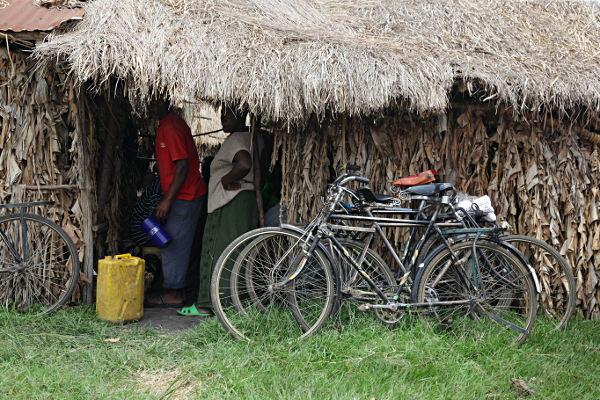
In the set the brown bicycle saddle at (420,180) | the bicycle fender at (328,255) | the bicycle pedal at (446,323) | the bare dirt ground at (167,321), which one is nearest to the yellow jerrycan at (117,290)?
the bare dirt ground at (167,321)

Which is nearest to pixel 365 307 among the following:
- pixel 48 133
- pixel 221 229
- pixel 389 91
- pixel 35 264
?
pixel 221 229

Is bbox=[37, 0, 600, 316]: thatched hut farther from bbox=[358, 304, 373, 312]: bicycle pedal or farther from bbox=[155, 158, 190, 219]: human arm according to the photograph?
bbox=[358, 304, 373, 312]: bicycle pedal

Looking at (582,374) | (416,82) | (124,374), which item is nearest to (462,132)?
(416,82)

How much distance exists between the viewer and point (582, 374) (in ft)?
12.6

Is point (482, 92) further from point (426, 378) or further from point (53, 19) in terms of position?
point (53, 19)

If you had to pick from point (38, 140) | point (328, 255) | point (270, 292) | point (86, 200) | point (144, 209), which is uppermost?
point (38, 140)

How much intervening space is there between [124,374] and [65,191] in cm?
225

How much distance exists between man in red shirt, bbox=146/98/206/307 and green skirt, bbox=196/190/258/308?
0.26m


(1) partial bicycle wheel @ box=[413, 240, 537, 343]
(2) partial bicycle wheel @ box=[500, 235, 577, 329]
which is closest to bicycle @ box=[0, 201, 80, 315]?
(1) partial bicycle wheel @ box=[413, 240, 537, 343]

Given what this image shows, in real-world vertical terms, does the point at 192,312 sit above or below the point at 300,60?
below

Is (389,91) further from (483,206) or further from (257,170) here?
(257,170)

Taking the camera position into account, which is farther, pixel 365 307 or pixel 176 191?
pixel 176 191

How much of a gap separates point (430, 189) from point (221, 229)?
6.80 ft

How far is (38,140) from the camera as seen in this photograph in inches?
193
